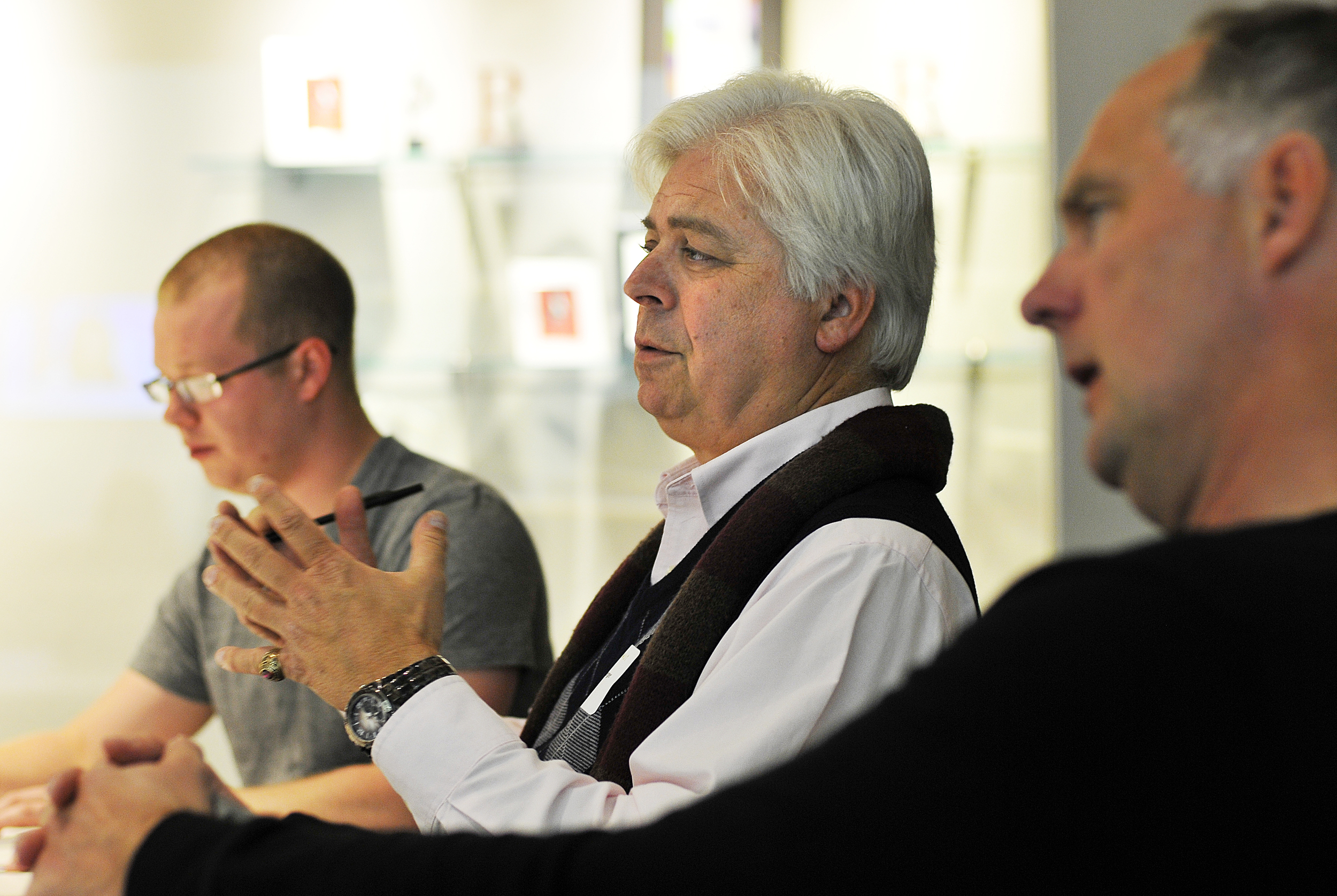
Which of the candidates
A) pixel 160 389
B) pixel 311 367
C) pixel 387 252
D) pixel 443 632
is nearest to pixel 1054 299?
pixel 443 632

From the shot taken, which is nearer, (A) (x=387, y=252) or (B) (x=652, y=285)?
(B) (x=652, y=285)

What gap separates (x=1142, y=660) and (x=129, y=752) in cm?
61

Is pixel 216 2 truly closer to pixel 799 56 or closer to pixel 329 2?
pixel 329 2

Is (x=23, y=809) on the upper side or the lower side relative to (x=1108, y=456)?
lower

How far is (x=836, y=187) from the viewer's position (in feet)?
3.94

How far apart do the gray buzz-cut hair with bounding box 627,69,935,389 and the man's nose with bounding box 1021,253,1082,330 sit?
57 cm

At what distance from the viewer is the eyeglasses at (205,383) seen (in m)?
1.84

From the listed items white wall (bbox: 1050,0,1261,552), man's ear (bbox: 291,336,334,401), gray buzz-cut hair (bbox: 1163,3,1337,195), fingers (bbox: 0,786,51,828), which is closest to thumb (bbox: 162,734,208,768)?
gray buzz-cut hair (bbox: 1163,3,1337,195)

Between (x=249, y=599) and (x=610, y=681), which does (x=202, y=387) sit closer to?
(x=249, y=599)

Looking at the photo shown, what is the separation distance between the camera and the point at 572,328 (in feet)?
7.66

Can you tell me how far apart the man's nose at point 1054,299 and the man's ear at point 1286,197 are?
0.10 meters

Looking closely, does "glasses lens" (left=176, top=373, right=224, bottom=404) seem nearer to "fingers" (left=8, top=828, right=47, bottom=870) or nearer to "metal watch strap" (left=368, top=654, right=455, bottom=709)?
"metal watch strap" (left=368, top=654, right=455, bottom=709)

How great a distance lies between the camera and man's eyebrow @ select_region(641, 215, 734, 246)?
124 centimetres

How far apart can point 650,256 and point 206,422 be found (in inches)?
36.5
